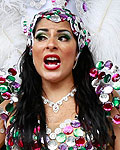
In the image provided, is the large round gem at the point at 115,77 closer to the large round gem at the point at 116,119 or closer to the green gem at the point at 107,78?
the green gem at the point at 107,78

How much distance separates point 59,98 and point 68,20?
381 mm

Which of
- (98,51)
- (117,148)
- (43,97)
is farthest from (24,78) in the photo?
(117,148)

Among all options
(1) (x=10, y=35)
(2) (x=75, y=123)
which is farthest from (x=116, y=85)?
(1) (x=10, y=35)

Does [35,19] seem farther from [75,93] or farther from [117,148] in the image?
[117,148]

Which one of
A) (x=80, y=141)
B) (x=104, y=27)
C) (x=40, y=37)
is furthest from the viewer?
(x=104, y=27)

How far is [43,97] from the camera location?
1.87 metres

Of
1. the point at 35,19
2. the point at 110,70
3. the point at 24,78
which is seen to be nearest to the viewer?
the point at 110,70

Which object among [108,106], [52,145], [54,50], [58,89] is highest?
[54,50]

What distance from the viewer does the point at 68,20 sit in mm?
1802

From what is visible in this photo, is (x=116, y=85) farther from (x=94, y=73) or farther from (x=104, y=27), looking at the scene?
(x=104, y=27)

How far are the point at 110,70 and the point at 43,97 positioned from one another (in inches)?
14.6

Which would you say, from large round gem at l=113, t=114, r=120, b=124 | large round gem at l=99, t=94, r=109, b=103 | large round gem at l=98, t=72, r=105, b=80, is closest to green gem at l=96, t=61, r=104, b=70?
large round gem at l=98, t=72, r=105, b=80

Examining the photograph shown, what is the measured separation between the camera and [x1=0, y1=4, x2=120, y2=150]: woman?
1708 millimetres

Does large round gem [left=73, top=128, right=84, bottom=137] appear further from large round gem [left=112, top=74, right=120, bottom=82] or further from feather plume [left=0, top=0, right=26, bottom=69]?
feather plume [left=0, top=0, right=26, bottom=69]
